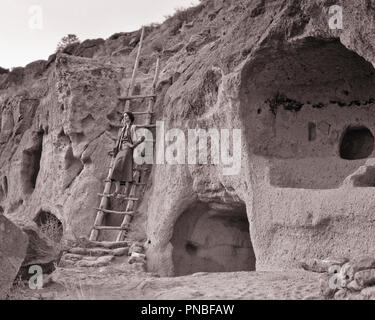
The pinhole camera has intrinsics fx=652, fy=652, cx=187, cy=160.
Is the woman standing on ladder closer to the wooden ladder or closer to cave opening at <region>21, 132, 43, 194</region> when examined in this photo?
the wooden ladder

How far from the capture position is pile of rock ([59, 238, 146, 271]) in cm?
934

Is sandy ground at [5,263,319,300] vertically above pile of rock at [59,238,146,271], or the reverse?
pile of rock at [59,238,146,271]

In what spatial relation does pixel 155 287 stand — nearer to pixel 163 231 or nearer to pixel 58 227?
pixel 163 231

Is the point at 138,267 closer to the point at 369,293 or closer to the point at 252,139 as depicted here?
the point at 252,139

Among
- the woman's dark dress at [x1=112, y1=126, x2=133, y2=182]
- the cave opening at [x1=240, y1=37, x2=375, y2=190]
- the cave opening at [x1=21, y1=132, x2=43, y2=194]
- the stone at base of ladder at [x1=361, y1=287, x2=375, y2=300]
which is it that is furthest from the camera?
the cave opening at [x1=21, y1=132, x2=43, y2=194]

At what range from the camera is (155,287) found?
668 cm

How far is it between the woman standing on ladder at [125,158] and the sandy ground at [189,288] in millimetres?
3312

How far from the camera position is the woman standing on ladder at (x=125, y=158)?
1080 centimetres

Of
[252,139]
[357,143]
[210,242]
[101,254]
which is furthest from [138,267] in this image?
[357,143]

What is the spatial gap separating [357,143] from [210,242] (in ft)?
8.72

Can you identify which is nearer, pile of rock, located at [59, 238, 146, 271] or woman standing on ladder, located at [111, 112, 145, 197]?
pile of rock, located at [59, 238, 146, 271]

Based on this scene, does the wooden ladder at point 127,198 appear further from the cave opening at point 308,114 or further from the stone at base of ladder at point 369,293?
the stone at base of ladder at point 369,293

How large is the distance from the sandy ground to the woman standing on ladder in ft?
10.9

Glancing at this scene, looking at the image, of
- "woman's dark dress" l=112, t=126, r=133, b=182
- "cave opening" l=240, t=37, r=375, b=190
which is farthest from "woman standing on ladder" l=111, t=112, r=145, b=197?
"cave opening" l=240, t=37, r=375, b=190
